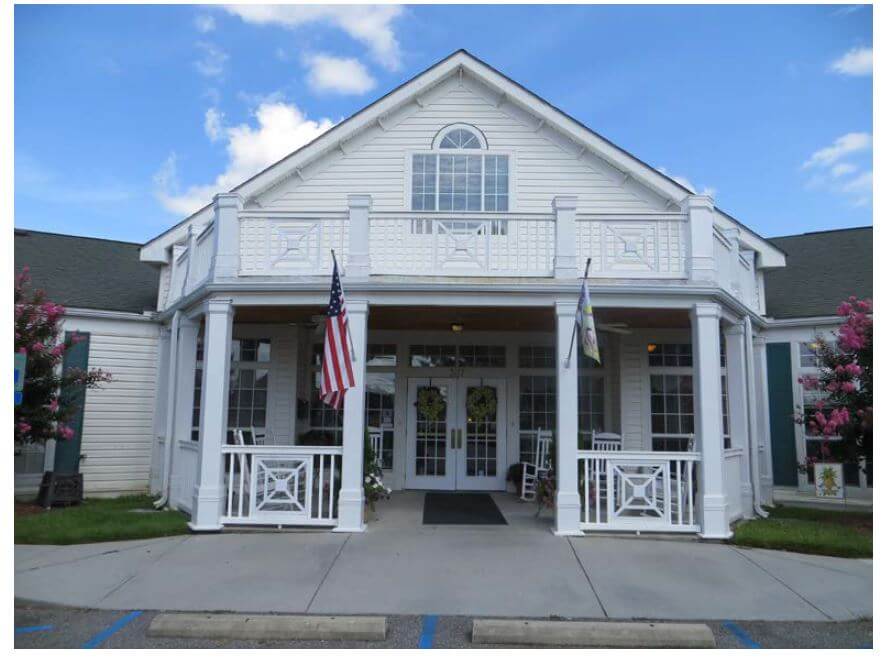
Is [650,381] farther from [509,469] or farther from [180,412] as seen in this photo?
[180,412]

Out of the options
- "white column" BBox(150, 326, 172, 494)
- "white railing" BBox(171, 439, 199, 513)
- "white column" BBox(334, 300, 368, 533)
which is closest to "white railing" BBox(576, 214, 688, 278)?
"white column" BBox(334, 300, 368, 533)

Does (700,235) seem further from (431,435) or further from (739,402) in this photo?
(431,435)

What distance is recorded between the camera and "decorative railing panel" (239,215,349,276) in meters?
8.74

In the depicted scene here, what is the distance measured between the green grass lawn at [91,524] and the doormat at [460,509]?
337 cm

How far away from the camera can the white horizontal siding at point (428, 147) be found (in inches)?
451

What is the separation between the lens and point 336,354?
7566mm

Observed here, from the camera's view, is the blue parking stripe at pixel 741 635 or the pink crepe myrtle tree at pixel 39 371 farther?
the pink crepe myrtle tree at pixel 39 371

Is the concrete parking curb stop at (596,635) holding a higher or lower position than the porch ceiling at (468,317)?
lower

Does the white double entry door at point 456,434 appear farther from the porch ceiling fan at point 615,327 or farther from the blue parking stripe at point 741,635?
the blue parking stripe at point 741,635

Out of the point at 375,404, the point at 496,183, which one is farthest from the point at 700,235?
the point at 375,404

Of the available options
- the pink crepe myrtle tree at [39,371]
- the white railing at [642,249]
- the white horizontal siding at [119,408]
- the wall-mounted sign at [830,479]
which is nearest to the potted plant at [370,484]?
the white railing at [642,249]

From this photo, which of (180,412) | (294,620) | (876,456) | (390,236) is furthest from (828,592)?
(180,412)

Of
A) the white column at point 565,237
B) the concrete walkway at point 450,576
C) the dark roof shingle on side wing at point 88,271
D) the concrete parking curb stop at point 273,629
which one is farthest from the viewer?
the dark roof shingle on side wing at point 88,271

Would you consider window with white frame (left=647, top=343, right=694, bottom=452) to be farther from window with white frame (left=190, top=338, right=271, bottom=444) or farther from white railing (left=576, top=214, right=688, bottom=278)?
window with white frame (left=190, top=338, right=271, bottom=444)
